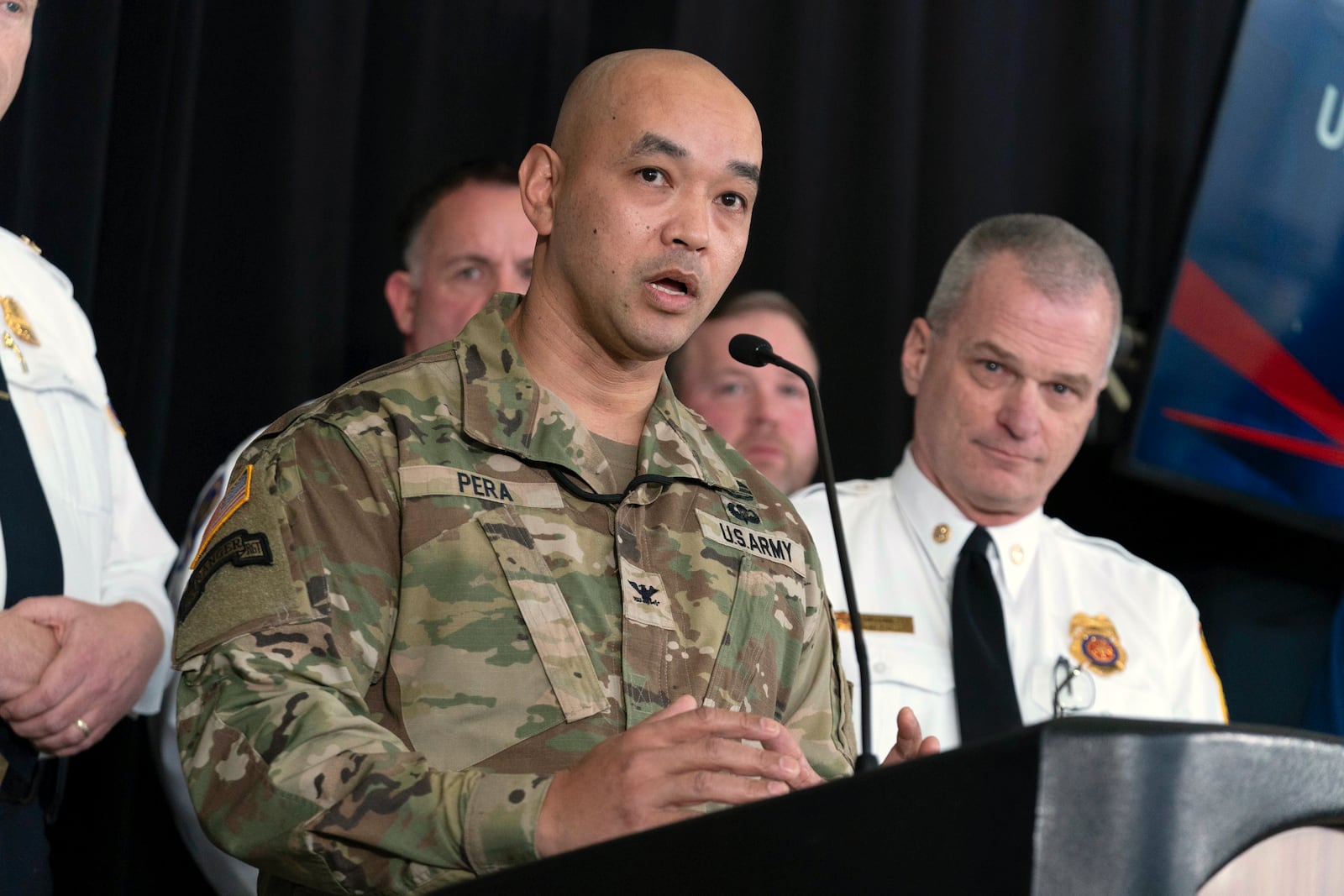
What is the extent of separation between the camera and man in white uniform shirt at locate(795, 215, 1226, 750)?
261 centimetres

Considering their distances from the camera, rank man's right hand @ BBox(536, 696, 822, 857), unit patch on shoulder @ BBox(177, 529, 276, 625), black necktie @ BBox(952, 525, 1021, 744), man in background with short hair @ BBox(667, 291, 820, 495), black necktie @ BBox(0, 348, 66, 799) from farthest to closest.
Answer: man in background with short hair @ BBox(667, 291, 820, 495) → black necktie @ BBox(952, 525, 1021, 744) → black necktie @ BBox(0, 348, 66, 799) → unit patch on shoulder @ BBox(177, 529, 276, 625) → man's right hand @ BBox(536, 696, 822, 857)

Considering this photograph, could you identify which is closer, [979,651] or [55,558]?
[55,558]

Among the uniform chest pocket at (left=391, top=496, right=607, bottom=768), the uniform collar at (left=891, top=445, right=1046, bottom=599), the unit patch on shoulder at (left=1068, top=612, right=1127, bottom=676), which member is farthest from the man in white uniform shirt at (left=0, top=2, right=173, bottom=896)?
the unit patch on shoulder at (left=1068, top=612, right=1127, bottom=676)

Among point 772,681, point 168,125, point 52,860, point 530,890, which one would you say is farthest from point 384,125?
point 530,890

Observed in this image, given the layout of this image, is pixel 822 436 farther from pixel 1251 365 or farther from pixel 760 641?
pixel 1251 365

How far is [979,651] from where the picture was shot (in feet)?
8.34

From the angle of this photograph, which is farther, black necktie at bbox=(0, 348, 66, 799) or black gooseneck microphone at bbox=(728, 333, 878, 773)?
black necktie at bbox=(0, 348, 66, 799)

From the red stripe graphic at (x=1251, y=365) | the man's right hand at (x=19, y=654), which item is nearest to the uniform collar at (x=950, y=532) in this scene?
the red stripe graphic at (x=1251, y=365)

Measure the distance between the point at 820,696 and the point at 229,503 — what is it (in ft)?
2.05

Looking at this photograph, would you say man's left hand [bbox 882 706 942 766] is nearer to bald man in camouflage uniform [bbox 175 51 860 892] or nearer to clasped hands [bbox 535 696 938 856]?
bald man in camouflage uniform [bbox 175 51 860 892]

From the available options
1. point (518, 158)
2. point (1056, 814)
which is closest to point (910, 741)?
point (1056, 814)

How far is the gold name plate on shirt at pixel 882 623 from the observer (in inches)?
103

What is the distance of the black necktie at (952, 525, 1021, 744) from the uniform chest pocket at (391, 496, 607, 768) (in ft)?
3.73

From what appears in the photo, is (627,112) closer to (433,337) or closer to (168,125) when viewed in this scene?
Answer: (433,337)
